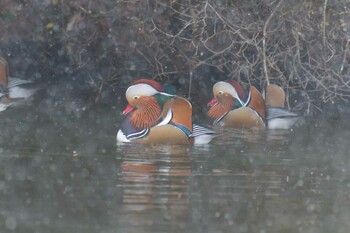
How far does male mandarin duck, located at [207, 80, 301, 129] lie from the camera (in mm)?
13961

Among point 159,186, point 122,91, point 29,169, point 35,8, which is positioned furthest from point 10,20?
point 159,186

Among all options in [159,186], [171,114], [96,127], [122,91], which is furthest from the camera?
[122,91]

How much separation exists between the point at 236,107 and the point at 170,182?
201 inches

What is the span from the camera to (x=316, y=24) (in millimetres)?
13703

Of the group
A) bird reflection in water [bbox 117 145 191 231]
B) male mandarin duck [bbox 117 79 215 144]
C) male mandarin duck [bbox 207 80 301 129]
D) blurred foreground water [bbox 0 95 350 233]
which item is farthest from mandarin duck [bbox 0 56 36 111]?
bird reflection in water [bbox 117 145 191 231]

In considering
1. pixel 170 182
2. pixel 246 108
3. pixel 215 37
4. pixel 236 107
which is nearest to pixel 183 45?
pixel 215 37

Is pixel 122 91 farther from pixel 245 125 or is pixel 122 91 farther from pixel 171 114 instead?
pixel 171 114

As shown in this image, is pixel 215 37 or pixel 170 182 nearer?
pixel 170 182

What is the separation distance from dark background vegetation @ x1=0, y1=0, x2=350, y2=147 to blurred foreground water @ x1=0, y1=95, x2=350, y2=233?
1.06 meters

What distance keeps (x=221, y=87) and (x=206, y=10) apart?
1.04 meters

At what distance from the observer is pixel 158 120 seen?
39.2ft

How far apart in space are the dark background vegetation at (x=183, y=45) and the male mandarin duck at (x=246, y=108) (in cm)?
27

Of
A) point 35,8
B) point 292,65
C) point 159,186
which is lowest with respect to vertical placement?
point 159,186

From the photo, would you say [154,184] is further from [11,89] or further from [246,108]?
[11,89]
